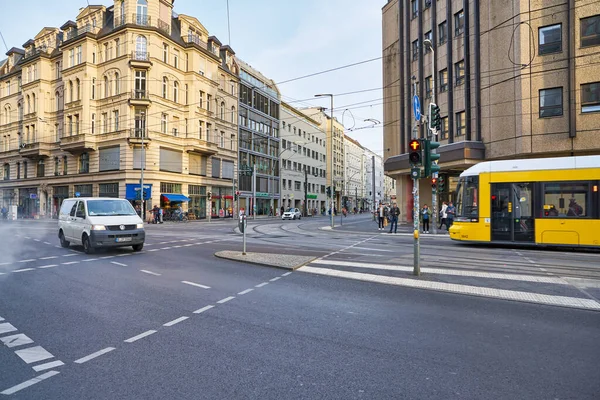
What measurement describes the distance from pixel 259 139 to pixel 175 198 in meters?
20.8

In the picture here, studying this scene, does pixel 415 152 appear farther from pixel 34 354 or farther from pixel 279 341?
pixel 34 354

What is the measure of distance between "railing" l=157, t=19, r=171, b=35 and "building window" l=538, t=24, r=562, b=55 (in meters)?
34.1

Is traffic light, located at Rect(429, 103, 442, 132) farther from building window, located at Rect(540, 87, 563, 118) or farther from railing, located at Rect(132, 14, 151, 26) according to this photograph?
railing, located at Rect(132, 14, 151, 26)

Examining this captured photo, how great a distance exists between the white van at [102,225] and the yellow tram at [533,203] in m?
12.2

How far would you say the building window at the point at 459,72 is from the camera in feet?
83.5

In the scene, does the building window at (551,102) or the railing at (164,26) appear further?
the railing at (164,26)

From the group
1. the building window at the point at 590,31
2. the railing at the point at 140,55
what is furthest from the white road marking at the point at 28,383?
the railing at the point at 140,55

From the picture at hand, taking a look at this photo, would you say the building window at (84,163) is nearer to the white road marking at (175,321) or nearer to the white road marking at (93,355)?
the white road marking at (175,321)

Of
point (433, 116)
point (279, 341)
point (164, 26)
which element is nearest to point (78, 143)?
point (164, 26)

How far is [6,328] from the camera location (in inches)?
189

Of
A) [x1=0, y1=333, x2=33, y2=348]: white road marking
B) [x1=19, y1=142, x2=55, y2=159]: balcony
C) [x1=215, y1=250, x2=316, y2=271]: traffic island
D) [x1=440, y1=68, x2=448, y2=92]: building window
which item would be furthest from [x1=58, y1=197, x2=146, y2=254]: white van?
[x1=19, y1=142, x2=55, y2=159]: balcony

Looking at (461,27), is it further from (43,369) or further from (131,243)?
(43,369)

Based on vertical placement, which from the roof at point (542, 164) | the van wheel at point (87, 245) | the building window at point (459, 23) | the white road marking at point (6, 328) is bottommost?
the white road marking at point (6, 328)

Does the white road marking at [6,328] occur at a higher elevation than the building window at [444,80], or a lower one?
lower
